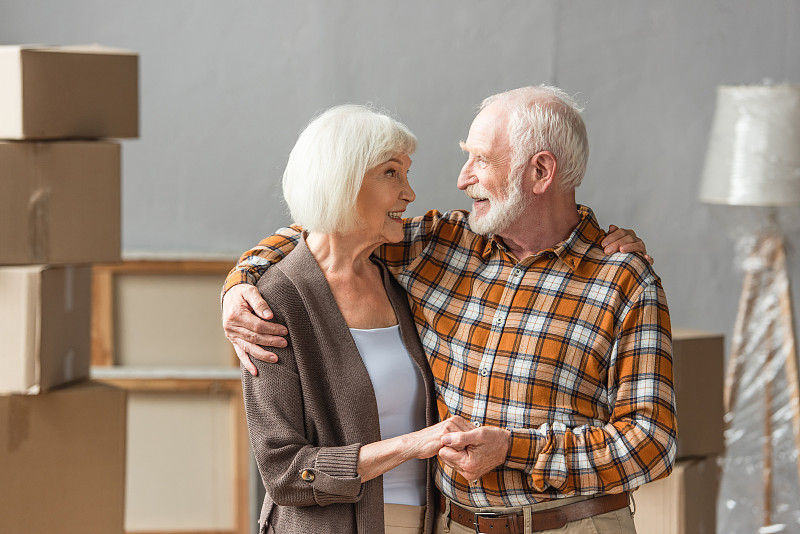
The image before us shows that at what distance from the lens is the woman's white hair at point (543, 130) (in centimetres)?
157

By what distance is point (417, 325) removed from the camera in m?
1.65

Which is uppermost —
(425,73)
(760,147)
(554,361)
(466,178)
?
(425,73)

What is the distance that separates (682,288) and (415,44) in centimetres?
127

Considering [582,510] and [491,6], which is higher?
[491,6]

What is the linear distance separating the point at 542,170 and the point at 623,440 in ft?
1.62

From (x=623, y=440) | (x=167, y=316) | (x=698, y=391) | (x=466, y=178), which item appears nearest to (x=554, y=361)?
(x=623, y=440)

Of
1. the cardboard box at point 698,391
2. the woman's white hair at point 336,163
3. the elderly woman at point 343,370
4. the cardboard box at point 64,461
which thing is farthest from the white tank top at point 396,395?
the cardboard box at point 64,461

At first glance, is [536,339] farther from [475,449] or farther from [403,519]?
[403,519]

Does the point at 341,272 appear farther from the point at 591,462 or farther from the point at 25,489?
the point at 25,489

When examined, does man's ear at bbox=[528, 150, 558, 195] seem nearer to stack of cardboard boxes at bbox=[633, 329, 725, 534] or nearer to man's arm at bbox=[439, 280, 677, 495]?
man's arm at bbox=[439, 280, 677, 495]

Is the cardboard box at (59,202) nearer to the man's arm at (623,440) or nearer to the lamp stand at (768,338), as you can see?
the man's arm at (623,440)

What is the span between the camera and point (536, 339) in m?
1.51

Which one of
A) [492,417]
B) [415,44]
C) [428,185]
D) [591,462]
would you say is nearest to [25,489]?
[492,417]

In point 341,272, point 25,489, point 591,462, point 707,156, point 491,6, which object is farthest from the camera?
→ point 491,6
